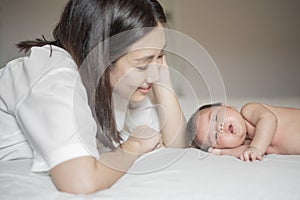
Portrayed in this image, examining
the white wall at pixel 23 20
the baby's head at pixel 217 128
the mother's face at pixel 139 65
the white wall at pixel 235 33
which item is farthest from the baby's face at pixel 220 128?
the white wall at pixel 23 20

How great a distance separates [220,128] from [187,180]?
432 millimetres

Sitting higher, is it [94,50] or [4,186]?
[94,50]

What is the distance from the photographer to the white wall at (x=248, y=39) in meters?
2.14

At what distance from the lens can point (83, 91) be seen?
73cm

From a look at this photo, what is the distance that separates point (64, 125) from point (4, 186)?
191mm

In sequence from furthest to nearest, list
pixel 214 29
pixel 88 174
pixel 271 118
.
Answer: pixel 214 29
pixel 271 118
pixel 88 174

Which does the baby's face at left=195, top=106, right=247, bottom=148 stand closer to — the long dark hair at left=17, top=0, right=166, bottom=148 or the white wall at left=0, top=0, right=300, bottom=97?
the long dark hair at left=17, top=0, right=166, bottom=148

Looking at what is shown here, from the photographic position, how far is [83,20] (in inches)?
31.7

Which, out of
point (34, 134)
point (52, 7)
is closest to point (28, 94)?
point (34, 134)

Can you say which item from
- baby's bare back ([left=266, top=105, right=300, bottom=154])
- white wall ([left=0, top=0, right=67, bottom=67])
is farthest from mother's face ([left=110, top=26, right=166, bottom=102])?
white wall ([left=0, top=0, right=67, bottom=67])

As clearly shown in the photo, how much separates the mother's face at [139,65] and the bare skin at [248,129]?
336 mm

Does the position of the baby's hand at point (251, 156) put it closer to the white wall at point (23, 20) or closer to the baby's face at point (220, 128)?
the baby's face at point (220, 128)

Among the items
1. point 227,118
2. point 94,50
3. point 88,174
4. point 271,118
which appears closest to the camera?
point 88,174

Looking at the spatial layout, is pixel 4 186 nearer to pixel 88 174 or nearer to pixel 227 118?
pixel 88 174
